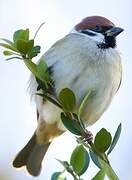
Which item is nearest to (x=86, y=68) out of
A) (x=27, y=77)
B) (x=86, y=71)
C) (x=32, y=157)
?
(x=86, y=71)

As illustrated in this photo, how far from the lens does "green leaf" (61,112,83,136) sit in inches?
11.9

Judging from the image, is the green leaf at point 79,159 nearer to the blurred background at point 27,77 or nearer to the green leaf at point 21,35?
the green leaf at point 21,35

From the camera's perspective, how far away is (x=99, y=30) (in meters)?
0.70

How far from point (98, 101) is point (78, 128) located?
15.7 inches

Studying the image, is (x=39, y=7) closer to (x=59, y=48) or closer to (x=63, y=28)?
(x=63, y=28)

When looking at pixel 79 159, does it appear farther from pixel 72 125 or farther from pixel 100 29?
pixel 100 29

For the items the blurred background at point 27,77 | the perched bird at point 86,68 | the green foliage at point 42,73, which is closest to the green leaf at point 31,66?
the green foliage at point 42,73

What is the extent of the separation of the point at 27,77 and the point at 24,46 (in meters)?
0.70

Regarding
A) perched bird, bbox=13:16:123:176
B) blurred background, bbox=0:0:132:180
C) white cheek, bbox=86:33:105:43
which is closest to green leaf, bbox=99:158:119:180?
perched bird, bbox=13:16:123:176

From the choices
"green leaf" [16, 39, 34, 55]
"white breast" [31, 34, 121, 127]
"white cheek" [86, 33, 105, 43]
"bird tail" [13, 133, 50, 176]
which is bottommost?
"bird tail" [13, 133, 50, 176]

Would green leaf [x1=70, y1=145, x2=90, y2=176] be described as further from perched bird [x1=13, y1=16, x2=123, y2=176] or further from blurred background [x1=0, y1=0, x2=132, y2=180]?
blurred background [x1=0, y1=0, x2=132, y2=180]

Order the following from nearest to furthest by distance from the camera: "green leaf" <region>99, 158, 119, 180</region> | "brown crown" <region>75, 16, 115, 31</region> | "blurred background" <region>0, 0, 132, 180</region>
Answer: "green leaf" <region>99, 158, 119, 180</region>
"brown crown" <region>75, 16, 115, 31</region>
"blurred background" <region>0, 0, 132, 180</region>

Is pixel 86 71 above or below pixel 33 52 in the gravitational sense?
below

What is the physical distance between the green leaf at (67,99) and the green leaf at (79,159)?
2 centimetres
